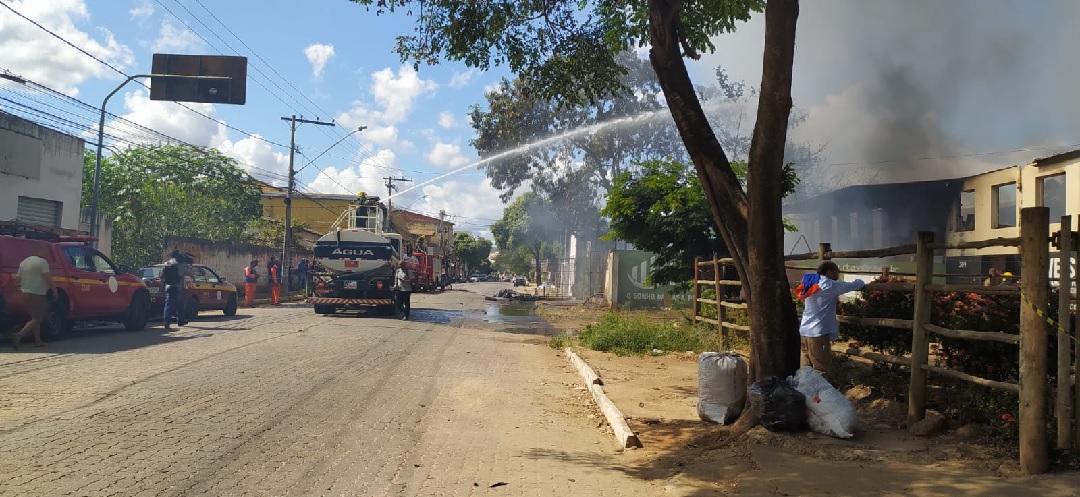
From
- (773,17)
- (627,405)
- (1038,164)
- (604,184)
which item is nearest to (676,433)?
(627,405)

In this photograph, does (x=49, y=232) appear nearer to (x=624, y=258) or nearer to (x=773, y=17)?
(x=773, y=17)

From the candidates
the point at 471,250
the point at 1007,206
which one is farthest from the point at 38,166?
the point at 471,250

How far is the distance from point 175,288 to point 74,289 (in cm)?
281

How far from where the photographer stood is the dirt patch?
15.1 feet

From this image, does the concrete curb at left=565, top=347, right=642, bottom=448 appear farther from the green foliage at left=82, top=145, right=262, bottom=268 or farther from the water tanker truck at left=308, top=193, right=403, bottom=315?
the green foliage at left=82, top=145, right=262, bottom=268

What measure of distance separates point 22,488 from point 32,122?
20.5 m

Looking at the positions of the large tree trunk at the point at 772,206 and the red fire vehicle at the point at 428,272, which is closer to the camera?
the large tree trunk at the point at 772,206

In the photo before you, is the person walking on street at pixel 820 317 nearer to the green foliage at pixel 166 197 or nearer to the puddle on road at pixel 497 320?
the puddle on road at pixel 497 320

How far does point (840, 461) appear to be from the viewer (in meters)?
5.29

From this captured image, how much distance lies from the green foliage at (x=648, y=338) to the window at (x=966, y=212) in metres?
14.3

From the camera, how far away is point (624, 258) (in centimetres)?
2544

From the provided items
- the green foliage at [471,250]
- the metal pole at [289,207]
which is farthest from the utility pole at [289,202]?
the green foliage at [471,250]

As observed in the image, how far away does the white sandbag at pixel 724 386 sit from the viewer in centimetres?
696

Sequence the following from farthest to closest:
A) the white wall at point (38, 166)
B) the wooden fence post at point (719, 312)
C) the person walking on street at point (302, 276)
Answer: the person walking on street at point (302, 276), the white wall at point (38, 166), the wooden fence post at point (719, 312)
